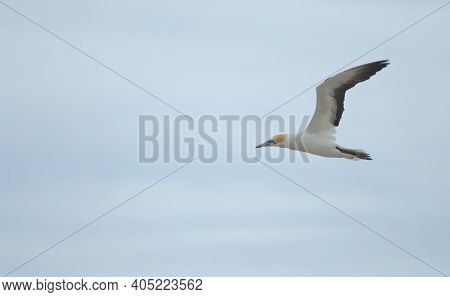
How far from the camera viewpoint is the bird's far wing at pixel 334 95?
73.0ft

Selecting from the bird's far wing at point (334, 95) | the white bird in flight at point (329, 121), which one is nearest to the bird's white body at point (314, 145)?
the white bird in flight at point (329, 121)

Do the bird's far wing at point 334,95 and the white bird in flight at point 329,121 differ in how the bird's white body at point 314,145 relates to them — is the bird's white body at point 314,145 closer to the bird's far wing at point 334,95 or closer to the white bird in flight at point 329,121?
the white bird in flight at point 329,121

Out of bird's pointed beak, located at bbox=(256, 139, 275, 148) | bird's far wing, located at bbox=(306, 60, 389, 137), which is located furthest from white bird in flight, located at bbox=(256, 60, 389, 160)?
bird's pointed beak, located at bbox=(256, 139, 275, 148)

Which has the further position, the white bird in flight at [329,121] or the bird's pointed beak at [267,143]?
the bird's pointed beak at [267,143]

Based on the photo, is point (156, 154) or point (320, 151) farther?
point (156, 154)

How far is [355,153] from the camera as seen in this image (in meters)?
22.4

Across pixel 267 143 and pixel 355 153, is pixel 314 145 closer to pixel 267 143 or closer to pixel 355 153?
pixel 355 153

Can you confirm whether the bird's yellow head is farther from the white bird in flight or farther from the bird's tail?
the bird's tail

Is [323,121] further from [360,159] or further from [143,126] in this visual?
[143,126]

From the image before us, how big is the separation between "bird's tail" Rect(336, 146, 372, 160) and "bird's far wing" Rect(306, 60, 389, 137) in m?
0.62

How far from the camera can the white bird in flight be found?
22.3m
